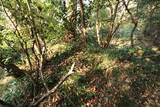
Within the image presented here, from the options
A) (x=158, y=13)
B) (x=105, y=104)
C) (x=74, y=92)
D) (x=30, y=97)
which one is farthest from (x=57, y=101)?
(x=158, y=13)

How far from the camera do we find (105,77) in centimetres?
618

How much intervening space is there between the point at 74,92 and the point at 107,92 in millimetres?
1210

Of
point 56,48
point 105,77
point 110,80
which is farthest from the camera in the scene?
point 56,48

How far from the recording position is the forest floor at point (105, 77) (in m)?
5.38

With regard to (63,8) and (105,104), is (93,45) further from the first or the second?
(105,104)

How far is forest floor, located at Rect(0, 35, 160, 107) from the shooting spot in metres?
5.38

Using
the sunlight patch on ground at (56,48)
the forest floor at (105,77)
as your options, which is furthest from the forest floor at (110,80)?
the sunlight patch on ground at (56,48)

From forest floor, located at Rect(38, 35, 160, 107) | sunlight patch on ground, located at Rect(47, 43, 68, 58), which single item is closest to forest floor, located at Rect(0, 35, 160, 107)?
forest floor, located at Rect(38, 35, 160, 107)

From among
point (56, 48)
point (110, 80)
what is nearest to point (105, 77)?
point (110, 80)

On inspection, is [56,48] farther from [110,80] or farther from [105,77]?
[110,80]

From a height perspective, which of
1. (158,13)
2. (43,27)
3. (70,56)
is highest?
(43,27)

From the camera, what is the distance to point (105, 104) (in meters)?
5.26

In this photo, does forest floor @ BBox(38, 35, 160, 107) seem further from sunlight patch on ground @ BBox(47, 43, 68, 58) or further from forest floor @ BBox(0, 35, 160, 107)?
sunlight patch on ground @ BBox(47, 43, 68, 58)

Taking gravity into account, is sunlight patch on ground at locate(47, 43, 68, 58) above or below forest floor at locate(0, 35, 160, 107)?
above
